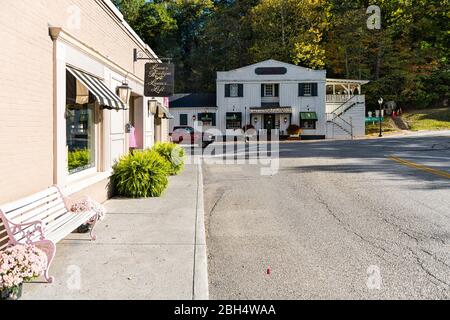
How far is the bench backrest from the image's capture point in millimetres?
5097

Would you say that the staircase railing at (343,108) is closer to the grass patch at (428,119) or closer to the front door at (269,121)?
the front door at (269,121)

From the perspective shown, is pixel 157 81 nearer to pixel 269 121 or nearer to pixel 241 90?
pixel 241 90

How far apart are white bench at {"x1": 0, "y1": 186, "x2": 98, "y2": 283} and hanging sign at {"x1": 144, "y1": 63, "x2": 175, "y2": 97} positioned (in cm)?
736

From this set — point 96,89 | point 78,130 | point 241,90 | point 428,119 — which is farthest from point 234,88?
point 96,89

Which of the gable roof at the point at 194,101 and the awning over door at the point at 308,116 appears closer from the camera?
the awning over door at the point at 308,116

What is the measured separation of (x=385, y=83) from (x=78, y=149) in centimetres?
5145

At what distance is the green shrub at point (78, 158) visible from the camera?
8469 mm

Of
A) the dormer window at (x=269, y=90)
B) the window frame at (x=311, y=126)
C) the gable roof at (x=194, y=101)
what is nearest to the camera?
the window frame at (x=311, y=126)

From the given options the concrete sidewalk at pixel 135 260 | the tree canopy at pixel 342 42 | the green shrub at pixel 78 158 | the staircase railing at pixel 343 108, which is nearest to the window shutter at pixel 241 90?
the staircase railing at pixel 343 108

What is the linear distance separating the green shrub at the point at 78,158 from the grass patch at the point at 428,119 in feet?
147

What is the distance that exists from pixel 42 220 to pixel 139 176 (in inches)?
174

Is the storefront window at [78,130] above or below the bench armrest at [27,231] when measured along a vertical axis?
above

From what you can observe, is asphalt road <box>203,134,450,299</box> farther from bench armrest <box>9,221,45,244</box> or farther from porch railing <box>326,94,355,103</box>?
porch railing <box>326,94,355,103</box>

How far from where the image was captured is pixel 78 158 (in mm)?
8930
